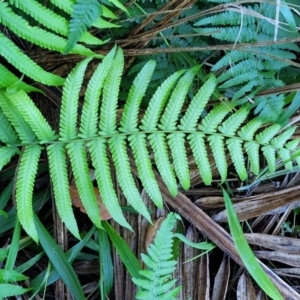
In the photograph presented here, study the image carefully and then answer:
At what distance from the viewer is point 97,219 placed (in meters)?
1.53

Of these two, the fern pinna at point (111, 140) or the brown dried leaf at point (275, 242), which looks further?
the brown dried leaf at point (275, 242)

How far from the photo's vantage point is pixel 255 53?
1.68 metres

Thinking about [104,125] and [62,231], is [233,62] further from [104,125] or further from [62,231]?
[62,231]

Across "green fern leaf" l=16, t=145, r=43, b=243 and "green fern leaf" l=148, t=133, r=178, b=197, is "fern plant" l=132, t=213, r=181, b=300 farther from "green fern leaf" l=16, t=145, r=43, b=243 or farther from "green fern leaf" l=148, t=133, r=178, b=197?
"green fern leaf" l=16, t=145, r=43, b=243

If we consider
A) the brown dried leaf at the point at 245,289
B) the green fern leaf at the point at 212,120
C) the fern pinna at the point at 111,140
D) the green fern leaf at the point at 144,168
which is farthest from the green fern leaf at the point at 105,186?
the brown dried leaf at the point at 245,289

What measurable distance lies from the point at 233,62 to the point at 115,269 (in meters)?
0.88

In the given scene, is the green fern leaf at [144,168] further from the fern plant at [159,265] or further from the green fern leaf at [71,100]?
the green fern leaf at [71,100]

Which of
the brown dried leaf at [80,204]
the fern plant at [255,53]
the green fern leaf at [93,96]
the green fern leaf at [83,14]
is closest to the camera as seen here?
the green fern leaf at [83,14]

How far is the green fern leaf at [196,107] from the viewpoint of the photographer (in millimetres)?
1555

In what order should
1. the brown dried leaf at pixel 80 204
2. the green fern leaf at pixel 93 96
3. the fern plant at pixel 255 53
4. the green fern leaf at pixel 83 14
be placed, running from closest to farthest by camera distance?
the green fern leaf at pixel 83 14
the green fern leaf at pixel 93 96
the fern plant at pixel 255 53
the brown dried leaf at pixel 80 204

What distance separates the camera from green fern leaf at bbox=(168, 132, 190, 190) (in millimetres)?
1538

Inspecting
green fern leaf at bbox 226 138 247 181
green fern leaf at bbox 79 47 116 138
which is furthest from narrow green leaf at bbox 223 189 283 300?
green fern leaf at bbox 79 47 116 138

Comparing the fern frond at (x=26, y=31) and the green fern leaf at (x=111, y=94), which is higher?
the fern frond at (x=26, y=31)

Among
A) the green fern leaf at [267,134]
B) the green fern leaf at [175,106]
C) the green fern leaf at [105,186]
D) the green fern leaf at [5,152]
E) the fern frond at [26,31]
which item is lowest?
the green fern leaf at [105,186]
